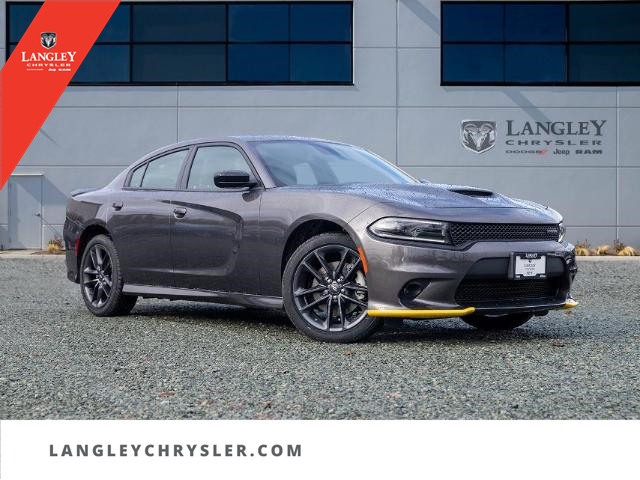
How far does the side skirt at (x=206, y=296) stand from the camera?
6820mm

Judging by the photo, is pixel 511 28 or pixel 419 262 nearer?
pixel 419 262

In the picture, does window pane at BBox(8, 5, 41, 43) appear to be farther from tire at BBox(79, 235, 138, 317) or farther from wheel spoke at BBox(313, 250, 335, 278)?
wheel spoke at BBox(313, 250, 335, 278)

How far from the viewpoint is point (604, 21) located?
24031 millimetres

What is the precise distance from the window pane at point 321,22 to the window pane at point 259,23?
0.86 ft

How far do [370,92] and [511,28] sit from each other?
13.4 ft

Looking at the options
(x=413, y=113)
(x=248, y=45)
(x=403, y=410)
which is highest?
(x=248, y=45)

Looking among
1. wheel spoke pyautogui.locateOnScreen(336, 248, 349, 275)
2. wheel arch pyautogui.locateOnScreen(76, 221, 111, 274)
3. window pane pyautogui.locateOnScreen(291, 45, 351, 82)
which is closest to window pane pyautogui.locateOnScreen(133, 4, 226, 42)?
window pane pyautogui.locateOnScreen(291, 45, 351, 82)

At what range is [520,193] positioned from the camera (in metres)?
22.6

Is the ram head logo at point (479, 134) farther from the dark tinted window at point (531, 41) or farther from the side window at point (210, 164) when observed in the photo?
the side window at point (210, 164)

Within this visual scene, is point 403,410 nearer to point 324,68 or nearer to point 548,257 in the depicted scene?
point 548,257

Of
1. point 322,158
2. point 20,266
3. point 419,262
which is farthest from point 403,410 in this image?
point 20,266

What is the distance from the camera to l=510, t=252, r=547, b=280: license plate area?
619 centimetres

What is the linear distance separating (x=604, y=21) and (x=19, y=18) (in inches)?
573

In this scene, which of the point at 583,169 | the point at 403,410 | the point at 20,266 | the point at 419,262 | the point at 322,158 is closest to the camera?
the point at 403,410
